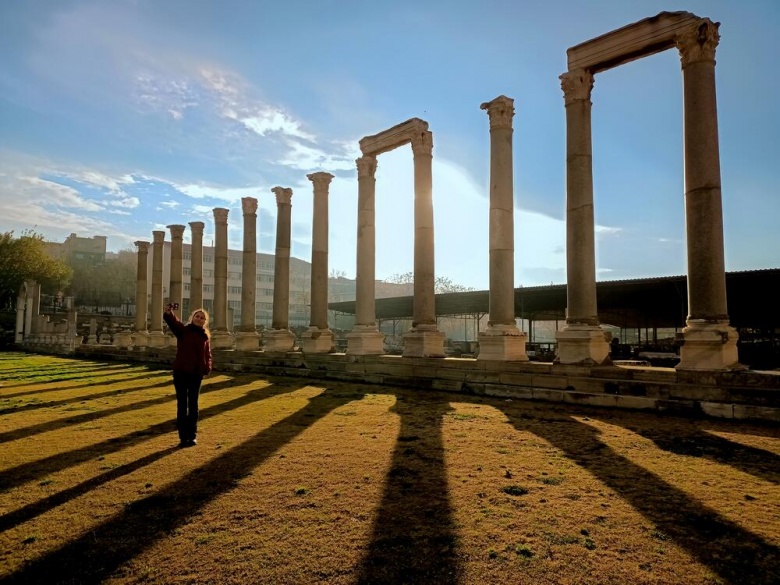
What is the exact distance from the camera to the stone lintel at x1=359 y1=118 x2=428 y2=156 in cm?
1418

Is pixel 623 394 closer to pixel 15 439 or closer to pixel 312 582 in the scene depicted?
pixel 312 582

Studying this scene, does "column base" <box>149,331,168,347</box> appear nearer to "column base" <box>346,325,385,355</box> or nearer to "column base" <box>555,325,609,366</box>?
"column base" <box>346,325,385,355</box>

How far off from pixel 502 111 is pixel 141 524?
38.3 ft

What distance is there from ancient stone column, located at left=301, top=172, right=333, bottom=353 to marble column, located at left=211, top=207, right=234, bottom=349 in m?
5.97

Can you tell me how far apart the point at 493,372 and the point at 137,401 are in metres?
8.08

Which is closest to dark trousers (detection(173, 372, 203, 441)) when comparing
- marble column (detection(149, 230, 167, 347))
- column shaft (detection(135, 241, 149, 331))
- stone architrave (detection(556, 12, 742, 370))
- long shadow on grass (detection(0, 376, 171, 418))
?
long shadow on grass (detection(0, 376, 171, 418))

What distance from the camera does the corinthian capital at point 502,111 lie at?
39.2 feet

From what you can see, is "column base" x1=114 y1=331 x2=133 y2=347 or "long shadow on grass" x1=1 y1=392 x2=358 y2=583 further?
"column base" x1=114 y1=331 x2=133 y2=347

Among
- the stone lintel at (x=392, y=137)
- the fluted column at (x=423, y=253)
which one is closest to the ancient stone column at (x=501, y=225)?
the fluted column at (x=423, y=253)

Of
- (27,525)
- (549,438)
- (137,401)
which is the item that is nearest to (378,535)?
(27,525)

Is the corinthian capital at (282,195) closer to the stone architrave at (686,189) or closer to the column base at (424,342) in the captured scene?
the column base at (424,342)

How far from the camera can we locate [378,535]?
3398 mm

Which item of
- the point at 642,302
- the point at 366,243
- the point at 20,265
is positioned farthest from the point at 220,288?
the point at 20,265

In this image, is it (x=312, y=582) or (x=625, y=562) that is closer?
(x=312, y=582)
